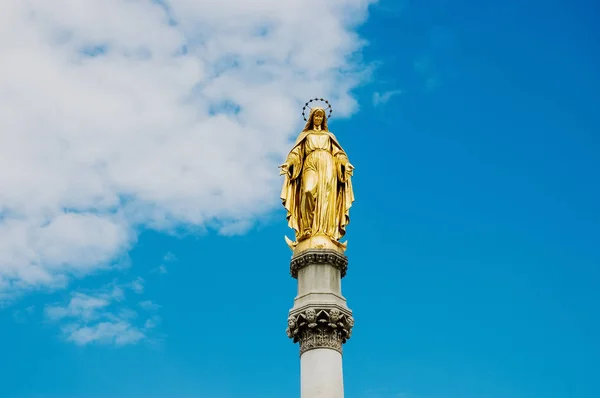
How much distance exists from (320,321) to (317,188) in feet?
12.4

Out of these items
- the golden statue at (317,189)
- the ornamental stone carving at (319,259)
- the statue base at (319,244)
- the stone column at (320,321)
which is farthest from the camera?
the golden statue at (317,189)

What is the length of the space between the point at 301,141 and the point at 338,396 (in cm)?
721

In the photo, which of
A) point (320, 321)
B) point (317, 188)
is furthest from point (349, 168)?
point (320, 321)

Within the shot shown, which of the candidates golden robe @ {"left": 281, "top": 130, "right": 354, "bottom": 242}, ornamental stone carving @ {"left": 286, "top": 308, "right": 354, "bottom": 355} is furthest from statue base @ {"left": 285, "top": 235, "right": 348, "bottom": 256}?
ornamental stone carving @ {"left": 286, "top": 308, "right": 354, "bottom": 355}

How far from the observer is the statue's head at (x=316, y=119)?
23.4 m

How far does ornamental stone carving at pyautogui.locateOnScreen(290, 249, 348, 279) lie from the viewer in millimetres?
20672

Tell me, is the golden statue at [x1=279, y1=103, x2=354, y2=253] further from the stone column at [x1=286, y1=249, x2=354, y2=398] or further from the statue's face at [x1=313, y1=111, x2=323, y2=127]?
the stone column at [x1=286, y1=249, x2=354, y2=398]

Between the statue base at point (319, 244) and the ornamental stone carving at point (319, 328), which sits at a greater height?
the statue base at point (319, 244)

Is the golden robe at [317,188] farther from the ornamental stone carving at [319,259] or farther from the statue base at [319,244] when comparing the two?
the ornamental stone carving at [319,259]

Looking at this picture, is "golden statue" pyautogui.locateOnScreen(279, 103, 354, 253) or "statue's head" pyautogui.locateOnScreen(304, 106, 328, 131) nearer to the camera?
"golden statue" pyautogui.locateOnScreen(279, 103, 354, 253)

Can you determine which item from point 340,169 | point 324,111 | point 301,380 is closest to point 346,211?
point 340,169

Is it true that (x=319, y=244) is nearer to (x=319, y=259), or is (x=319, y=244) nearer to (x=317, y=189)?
(x=319, y=259)

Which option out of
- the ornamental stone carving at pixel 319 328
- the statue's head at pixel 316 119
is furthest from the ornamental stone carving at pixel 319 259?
the statue's head at pixel 316 119

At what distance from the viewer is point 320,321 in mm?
19641
